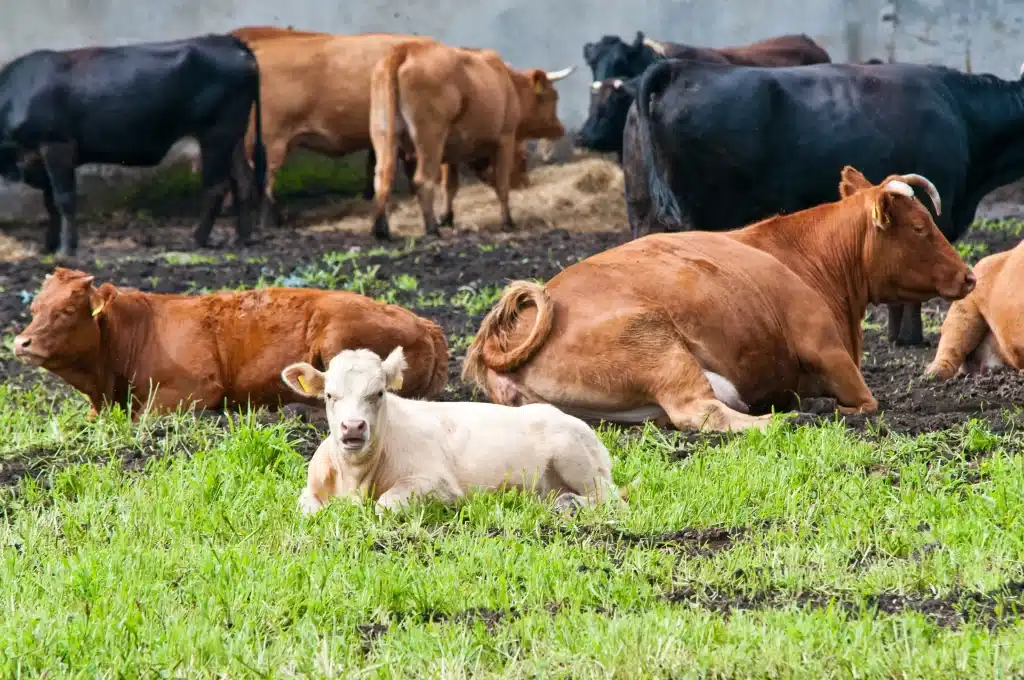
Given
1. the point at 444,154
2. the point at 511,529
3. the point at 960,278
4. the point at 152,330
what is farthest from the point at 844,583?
the point at 444,154

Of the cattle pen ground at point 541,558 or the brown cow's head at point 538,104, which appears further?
the brown cow's head at point 538,104

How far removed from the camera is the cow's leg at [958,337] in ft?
29.4

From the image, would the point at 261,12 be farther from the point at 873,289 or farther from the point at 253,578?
the point at 253,578

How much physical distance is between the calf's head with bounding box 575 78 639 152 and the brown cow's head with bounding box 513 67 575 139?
1.10 m

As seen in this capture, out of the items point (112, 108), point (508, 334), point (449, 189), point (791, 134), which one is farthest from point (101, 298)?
point (449, 189)

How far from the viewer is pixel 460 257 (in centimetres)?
1425

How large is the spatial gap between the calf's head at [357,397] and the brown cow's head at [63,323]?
2330mm

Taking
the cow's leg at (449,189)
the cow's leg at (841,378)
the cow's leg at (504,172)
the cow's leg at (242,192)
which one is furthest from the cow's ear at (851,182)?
the cow's leg at (449,189)

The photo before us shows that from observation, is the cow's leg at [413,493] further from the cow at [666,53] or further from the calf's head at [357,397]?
the cow at [666,53]

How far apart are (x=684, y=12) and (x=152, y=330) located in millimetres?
13877

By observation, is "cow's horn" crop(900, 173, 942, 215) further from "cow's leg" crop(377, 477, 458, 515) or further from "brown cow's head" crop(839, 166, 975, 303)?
"cow's leg" crop(377, 477, 458, 515)

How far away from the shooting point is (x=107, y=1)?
20.1 metres

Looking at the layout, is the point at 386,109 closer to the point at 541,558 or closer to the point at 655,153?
the point at 655,153

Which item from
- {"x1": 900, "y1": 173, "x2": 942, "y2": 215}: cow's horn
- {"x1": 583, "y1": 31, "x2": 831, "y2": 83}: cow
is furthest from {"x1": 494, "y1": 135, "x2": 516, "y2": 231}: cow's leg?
{"x1": 900, "y1": 173, "x2": 942, "y2": 215}: cow's horn
